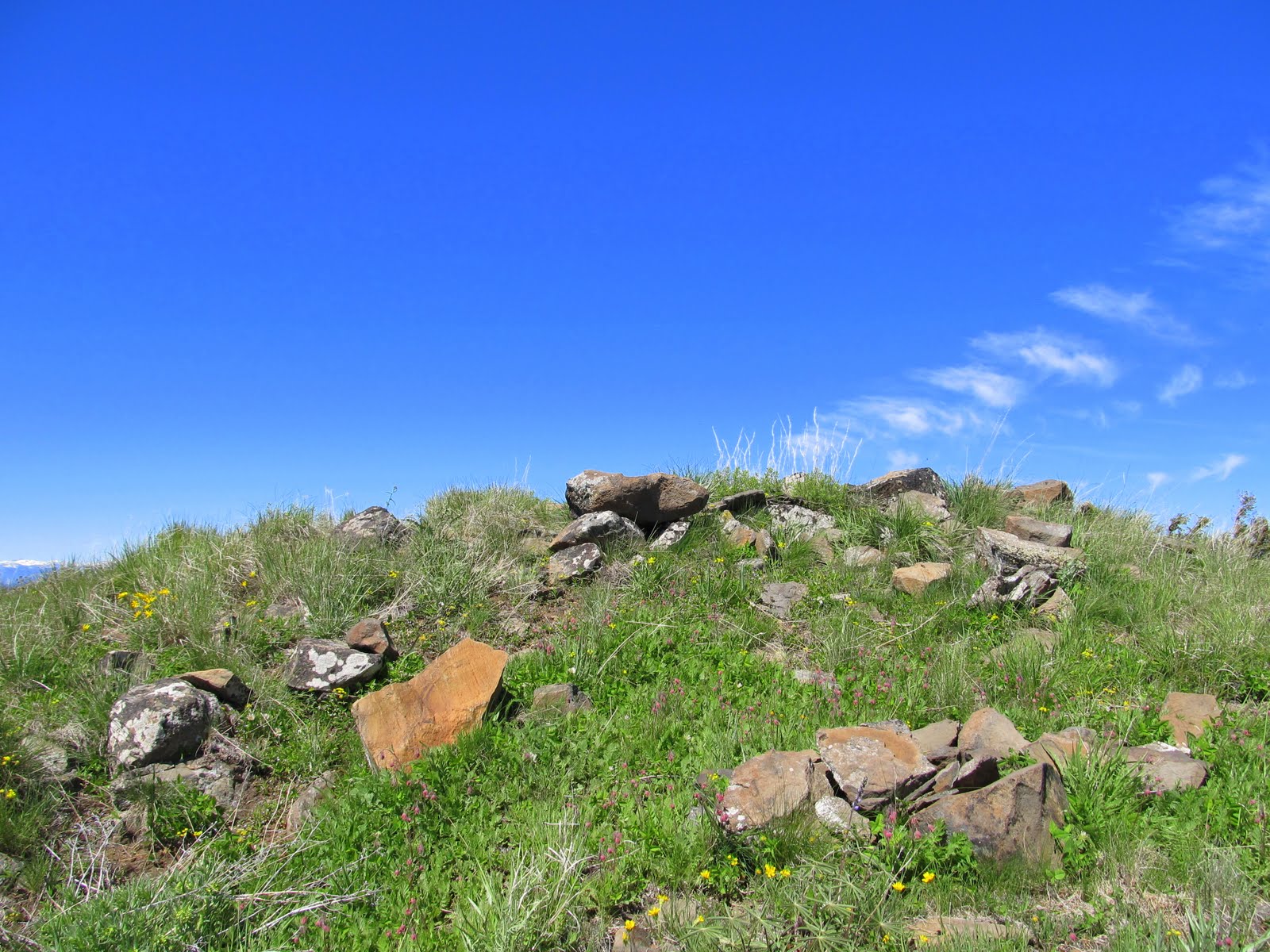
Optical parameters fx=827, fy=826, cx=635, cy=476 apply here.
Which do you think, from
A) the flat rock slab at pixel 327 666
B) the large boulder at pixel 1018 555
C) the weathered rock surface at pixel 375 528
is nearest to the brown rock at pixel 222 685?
the flat rock slab at pixel 327 666

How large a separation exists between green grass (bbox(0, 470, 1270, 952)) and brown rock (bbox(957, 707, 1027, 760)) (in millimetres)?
425

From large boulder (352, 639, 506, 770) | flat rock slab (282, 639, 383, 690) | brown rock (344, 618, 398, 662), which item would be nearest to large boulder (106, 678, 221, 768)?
flat rock slab (282, 639, 383, 690)

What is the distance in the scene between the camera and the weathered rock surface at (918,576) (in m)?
9.19

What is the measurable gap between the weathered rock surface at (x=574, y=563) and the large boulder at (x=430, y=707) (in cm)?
250

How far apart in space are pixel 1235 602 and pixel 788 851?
19.8 ft

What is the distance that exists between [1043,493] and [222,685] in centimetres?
1117

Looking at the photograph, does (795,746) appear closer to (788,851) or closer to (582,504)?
(788,851)

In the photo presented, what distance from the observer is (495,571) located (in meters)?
9.39

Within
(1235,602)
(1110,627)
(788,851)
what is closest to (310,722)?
(788,851)

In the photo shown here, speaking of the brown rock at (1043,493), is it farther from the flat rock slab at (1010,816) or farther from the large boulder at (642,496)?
the flat rock slab at (1010,816)

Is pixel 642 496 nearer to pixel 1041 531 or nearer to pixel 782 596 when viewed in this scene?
pixel 782 596

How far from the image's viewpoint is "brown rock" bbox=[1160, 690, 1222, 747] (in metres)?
6.04

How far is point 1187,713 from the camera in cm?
634

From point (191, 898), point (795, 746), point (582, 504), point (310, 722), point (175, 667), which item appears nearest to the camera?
point (191, 898)
